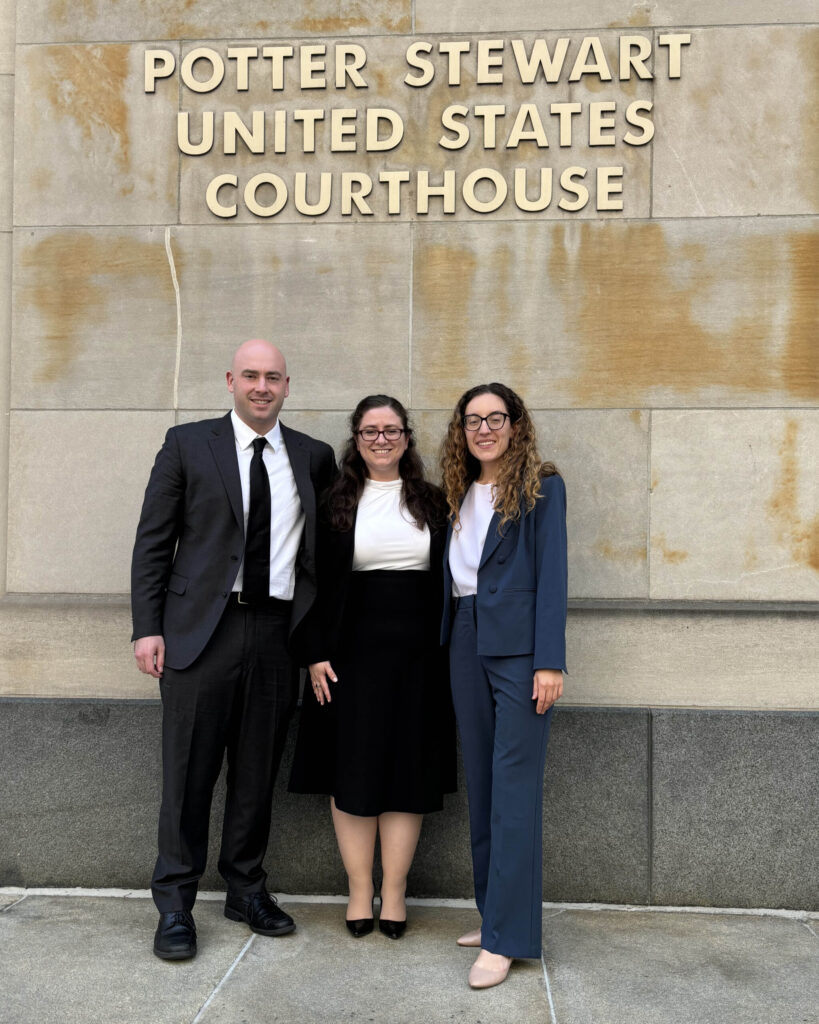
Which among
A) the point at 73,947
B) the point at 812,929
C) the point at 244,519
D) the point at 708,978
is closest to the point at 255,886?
the point at 73,947

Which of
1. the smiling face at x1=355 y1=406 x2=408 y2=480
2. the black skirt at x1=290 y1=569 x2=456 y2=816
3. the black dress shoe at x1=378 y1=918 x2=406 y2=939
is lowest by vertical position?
the black dress shoe at x1=378 y1=918 x2=406 y2=939

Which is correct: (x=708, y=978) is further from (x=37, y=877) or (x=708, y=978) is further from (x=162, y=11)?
(x=162, y=11)

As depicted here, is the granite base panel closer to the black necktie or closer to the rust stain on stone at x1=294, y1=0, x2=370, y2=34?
the black necktie

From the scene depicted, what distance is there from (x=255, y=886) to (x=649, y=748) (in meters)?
1.84

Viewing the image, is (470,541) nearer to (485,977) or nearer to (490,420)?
(490,420)

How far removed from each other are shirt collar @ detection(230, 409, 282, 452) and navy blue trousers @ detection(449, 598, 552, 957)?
41.9 inches

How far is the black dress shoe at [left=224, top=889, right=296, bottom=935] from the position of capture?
3.95 m

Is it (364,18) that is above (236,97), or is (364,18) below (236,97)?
above

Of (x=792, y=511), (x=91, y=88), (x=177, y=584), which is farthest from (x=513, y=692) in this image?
(x=91, y=88)

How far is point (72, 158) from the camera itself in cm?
473

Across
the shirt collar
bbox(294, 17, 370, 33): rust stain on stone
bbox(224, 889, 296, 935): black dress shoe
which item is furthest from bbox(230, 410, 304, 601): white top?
bbox(294, 17, 370, 33): rust stain on stone

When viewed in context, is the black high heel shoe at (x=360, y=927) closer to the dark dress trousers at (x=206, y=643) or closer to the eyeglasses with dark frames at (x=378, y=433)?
the dark dress trousers at (x=206, y=643)

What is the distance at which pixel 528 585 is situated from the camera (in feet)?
12.0

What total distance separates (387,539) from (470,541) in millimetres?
340
